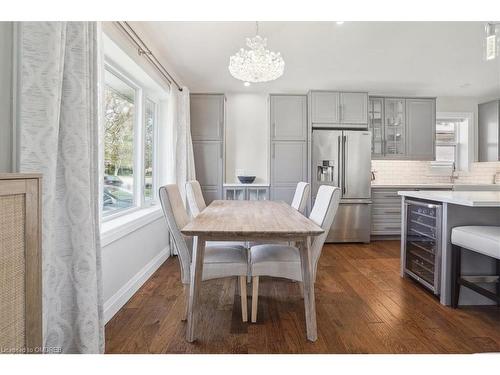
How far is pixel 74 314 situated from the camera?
4.88 ft

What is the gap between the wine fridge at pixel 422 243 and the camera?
2.50m

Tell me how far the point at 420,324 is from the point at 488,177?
179 inches

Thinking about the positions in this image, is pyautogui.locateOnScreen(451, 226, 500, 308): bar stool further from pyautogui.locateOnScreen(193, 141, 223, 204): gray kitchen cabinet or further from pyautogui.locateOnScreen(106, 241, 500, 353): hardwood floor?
pyautogui.locateOnScreen(193, 141, 223, 204): gray kitchen cabinet

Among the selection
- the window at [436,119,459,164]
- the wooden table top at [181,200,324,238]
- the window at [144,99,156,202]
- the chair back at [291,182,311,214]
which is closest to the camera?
the wooden table top at [181,200,324,238]

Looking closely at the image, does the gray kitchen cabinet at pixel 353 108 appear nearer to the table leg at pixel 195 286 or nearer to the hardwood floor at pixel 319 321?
the hardwood floor at pixel 319 321

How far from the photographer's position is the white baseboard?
7.04 ft

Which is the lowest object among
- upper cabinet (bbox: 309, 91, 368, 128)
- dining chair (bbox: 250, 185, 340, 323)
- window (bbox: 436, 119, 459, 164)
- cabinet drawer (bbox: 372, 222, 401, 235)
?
cabinet drawer (bbox: 372, 222, 401, 235)

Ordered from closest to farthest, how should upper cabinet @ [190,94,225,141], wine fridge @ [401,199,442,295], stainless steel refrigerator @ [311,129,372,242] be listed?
wine fridge @ [401,199,442,295], stainless steel refrigerator @ [311,129,372,242], upper cabinet @ [190,94,225,141]

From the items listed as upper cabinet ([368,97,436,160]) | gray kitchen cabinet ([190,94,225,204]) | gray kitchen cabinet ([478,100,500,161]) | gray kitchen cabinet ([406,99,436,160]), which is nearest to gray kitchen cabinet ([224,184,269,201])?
gray kitchen cabinet ([190,94,225,204])

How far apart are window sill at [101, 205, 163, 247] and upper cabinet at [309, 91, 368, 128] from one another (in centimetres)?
285

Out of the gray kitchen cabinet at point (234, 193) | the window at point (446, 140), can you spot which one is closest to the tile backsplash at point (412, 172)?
the window at point (446, 140)
